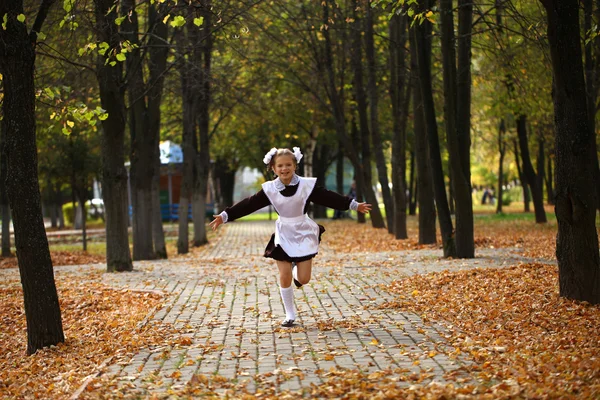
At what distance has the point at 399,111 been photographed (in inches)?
1115

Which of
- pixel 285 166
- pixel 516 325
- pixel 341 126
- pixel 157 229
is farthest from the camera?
pixel 341 126

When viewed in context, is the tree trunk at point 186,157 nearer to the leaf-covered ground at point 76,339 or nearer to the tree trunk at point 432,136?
the tree trunk at point 432,136

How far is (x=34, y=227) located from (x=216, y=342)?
82.6 inches

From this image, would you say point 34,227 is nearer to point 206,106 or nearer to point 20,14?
point 20,14

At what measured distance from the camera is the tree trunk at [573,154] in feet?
32.2

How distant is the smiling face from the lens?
9.74 meters

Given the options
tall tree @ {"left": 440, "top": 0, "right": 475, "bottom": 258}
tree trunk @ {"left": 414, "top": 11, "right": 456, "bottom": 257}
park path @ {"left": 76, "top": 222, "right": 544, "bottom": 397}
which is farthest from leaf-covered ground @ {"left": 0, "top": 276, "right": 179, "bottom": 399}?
tree trunk @ {"left": 414, "top": 11, "right": 456, "bottom": 257}

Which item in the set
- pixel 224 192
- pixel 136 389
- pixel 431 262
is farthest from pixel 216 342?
pixel 224 192

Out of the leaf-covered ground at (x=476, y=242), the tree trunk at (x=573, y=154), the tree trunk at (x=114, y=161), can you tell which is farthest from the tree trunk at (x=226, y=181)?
the tree trunk at (x=573, y=154)

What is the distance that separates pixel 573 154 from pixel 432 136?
7.79 metres

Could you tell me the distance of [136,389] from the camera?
691cm

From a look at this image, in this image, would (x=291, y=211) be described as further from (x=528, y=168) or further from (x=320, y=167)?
(x=320, y=167)

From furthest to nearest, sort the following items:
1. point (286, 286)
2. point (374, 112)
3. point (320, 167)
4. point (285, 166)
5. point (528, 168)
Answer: point (320, 167) → point (528, 168) → point (374, 112) → point (286, 286) → point (285, 166)

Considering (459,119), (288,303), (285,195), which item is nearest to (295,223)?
(285,195)
